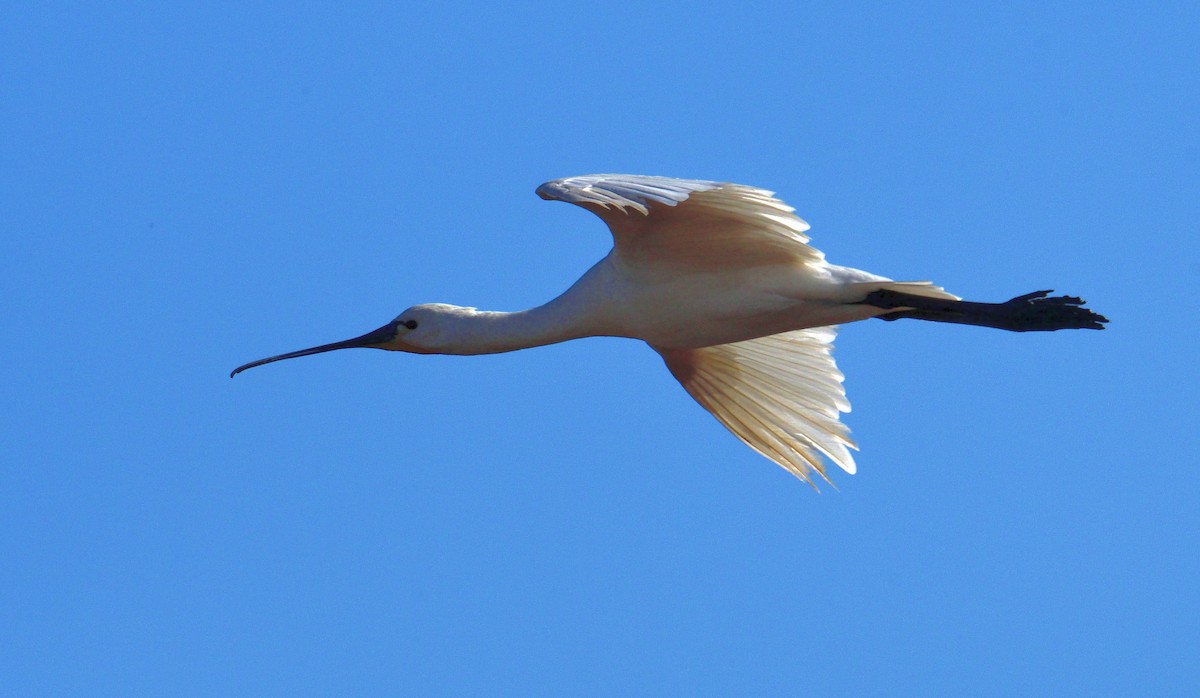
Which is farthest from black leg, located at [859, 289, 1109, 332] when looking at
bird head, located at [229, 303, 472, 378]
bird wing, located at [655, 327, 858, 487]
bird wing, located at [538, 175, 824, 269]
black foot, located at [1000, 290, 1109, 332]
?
bird head, located at [229, 303, 472, 378]

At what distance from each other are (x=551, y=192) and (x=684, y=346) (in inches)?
107

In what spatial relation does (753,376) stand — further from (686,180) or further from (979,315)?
(686,180)

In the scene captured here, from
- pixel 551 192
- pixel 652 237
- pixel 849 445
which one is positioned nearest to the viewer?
pixel 551 192

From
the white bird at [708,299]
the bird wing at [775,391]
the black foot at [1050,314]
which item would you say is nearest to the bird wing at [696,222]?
the white bird at [708,299]

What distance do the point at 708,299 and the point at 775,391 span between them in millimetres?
2177

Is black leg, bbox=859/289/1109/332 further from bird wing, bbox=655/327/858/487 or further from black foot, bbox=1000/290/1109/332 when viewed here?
bird wing, bbox=655/327/858/487

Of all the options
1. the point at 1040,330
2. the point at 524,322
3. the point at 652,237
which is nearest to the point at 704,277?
the point at 652,237

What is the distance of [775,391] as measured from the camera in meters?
16.2

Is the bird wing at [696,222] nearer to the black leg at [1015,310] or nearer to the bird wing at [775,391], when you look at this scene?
the black leg at [1015,310]

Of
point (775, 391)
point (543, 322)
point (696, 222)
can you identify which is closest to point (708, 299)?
point (696, 222)

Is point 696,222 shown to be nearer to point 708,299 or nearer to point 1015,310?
point 708,299

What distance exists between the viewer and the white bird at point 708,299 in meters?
13.4

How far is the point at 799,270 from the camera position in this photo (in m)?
14.1

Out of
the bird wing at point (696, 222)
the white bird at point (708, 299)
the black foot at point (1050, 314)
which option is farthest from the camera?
the black foot at point (1050, 314)
